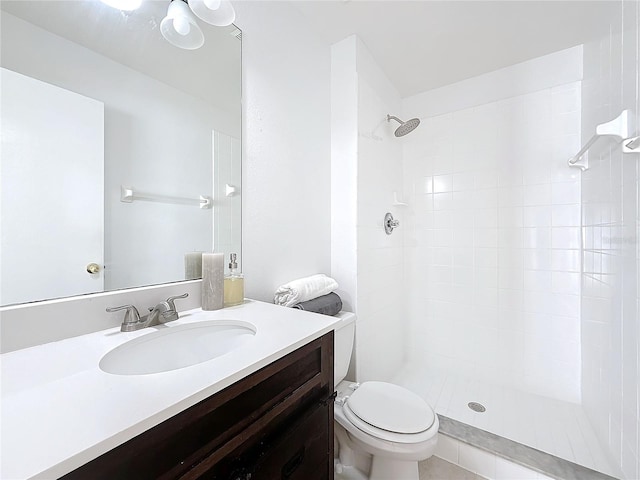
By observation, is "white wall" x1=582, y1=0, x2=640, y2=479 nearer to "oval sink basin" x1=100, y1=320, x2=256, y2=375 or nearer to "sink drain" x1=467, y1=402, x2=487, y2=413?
"sink drain" x1=467, y1=402, x2=487, y2=413

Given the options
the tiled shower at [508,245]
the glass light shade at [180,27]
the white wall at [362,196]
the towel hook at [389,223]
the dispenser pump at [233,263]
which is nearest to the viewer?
the glass light shade at [180,27]

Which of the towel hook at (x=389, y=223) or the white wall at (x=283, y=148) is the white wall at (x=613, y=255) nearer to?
the towel hook at (x=389, y=223)

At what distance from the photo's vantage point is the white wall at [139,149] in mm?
700

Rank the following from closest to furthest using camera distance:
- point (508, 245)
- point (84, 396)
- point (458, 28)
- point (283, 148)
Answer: point (84, 396) < point (283, 148) < point (458, 28) < point (508, 245)

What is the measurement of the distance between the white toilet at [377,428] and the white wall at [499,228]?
1.07 metres

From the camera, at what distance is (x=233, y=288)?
1019mm

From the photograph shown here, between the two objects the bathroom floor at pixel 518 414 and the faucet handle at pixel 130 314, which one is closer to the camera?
the faucet handle at pixel 130 314

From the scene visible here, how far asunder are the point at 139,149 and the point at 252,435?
0.86 m

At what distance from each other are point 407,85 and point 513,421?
230cm

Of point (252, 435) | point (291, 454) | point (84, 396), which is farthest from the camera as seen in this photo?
point (291, 454)

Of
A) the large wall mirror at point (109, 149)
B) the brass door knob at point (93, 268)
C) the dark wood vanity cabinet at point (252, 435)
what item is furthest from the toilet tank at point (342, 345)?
the brass door knob at point (93, 268)

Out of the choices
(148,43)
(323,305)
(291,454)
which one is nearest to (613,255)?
(323,305)

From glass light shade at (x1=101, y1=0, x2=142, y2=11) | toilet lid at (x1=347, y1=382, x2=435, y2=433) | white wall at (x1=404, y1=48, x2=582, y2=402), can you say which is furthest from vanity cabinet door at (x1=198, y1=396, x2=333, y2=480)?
white wall at (x1=404, y1=48, x2=582, y2=402)

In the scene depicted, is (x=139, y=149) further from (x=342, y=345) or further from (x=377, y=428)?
(x=377, y=428)
